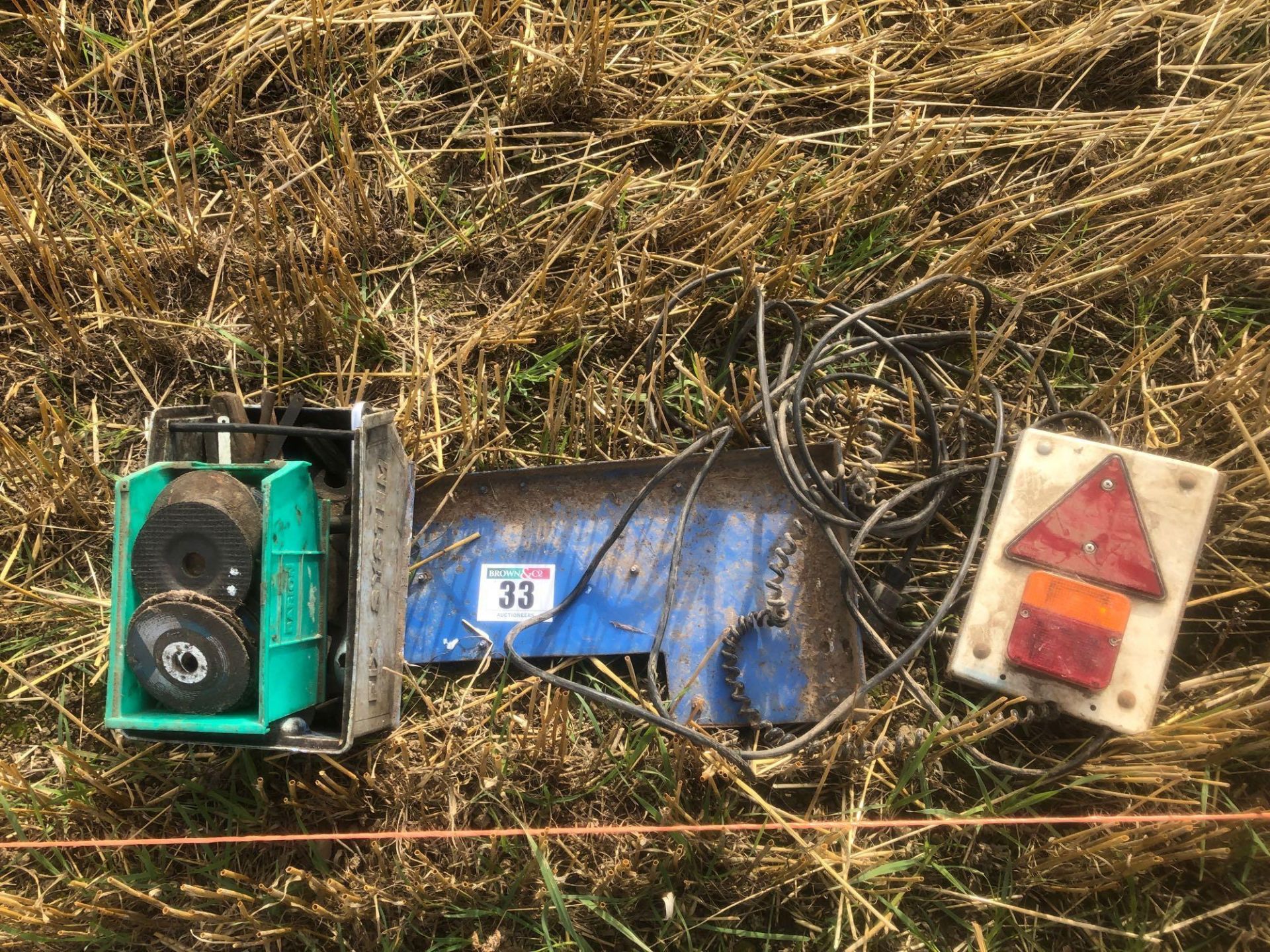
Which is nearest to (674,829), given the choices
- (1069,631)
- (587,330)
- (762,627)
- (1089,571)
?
(762,627)

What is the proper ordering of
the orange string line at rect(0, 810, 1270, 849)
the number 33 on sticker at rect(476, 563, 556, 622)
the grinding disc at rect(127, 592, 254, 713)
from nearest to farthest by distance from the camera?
1. the grinding disc at rect(127, 592, 254, 713)
2. the orange string line at rect(0, 810, 1270, 849)
3. the number 33 on sticker at rect(476, 563, 556, 622)

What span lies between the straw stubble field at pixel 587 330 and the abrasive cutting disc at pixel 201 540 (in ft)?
1.75

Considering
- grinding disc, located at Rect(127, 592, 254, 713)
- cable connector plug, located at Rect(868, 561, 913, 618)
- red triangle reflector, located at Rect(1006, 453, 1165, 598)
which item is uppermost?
red triangle reflector, located at Rect(1006, 453, 1165, 598)

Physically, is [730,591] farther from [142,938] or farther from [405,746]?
[142,938]

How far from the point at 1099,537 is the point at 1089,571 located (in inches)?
2.8

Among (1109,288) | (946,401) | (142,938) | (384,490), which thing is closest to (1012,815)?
(946,401)

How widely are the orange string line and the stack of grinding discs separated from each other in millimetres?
381

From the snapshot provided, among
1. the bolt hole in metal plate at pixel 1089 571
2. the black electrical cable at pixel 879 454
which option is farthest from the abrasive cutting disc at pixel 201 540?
the bolt hole in metal plate at pixel 1089 571

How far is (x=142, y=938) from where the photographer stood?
1.86 metres

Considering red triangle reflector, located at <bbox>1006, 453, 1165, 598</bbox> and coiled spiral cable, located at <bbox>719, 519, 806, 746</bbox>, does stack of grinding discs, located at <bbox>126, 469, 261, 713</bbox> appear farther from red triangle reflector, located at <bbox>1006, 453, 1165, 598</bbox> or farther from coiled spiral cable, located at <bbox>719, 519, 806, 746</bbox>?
red triangle reflector, located at <bbox>1006, 453, 1165, 598</bbox>

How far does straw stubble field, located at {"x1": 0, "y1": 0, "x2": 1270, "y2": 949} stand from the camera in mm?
1791

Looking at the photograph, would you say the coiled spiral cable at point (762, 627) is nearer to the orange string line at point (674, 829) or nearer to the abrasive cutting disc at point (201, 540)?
the orange string line at point (674, 829)

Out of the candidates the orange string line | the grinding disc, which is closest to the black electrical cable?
the orange string line

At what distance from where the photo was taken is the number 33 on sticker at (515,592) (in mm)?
1955
